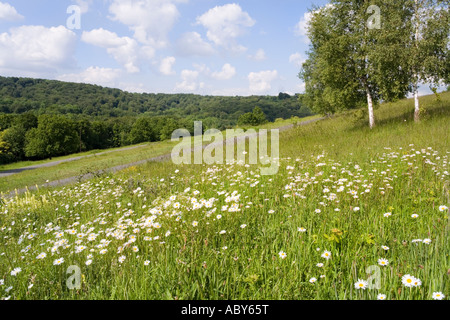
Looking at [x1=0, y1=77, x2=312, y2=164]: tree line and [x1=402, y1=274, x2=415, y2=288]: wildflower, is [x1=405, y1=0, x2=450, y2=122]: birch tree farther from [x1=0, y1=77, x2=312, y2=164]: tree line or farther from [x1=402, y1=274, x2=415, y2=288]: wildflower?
[x1=0, y1=77, x2=312, y2=164]: tree line

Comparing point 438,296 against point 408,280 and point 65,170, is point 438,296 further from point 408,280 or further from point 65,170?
point 65,170

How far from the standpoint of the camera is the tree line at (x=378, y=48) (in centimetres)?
1318

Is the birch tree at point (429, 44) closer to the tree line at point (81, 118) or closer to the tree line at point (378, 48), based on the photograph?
the tree line at point (378, 48)

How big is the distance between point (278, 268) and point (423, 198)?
295 cm

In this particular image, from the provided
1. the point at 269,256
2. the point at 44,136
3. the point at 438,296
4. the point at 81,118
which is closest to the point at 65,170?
the point at 269,256

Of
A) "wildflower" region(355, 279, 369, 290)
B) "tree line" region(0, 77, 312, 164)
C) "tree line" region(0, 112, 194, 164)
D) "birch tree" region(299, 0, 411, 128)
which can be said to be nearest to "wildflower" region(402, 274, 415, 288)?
"wildflower" region(355, 279, 369, 290)

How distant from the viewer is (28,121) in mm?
66562

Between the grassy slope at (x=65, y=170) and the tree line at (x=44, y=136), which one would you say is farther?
the tree line at (x=44, y=136)

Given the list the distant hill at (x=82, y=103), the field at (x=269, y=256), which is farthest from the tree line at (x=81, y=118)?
the field at (x=269, y=256)

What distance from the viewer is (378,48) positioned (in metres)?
13.3

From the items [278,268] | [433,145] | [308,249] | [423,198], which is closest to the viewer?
[278,268]
